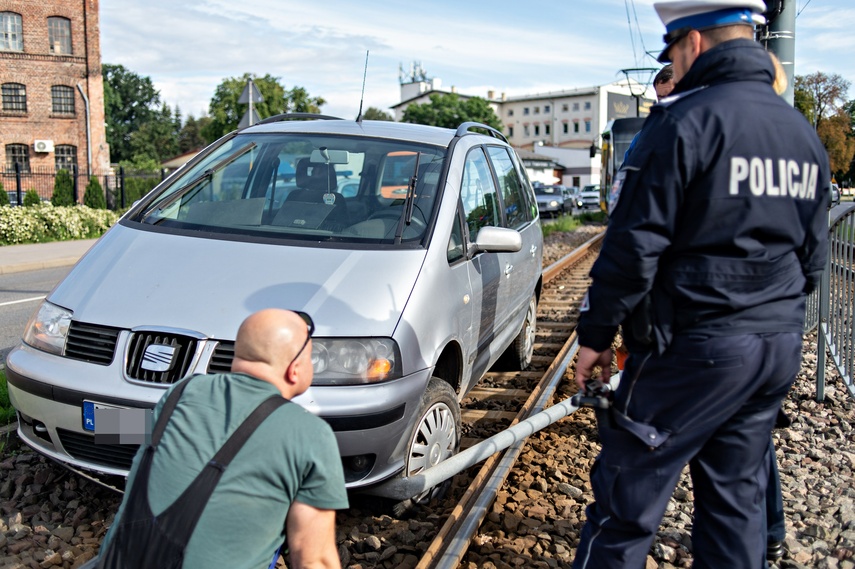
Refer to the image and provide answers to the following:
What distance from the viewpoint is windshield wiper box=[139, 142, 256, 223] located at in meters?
4.48

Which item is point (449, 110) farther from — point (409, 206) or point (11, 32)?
point (409, 206)

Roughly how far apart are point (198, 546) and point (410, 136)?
3.41 m

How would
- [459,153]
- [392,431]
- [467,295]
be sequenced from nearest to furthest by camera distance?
1. [392,431]
2. [467,295]
3. [459,153]

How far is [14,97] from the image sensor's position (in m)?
43.0

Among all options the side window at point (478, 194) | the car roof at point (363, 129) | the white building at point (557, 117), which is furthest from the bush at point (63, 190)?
the white building at point (557, 117)

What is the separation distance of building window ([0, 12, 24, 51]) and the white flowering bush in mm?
26259

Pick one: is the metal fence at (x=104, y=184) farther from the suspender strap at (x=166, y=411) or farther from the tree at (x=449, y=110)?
the tree at (x=449, y=110)

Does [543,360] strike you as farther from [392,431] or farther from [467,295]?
[392,431]

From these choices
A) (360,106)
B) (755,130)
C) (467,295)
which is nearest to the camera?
(755,130)

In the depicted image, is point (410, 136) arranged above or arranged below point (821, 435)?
above

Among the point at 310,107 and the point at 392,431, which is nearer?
the point at 392,431

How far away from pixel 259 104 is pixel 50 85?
95.1 feet

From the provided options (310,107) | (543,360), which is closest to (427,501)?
(543,360)

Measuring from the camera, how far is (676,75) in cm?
253
